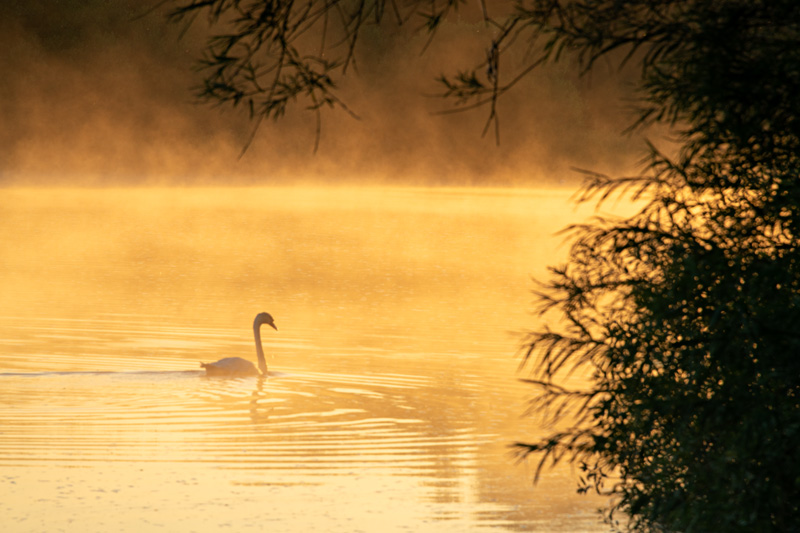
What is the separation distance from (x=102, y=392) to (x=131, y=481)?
386 cm

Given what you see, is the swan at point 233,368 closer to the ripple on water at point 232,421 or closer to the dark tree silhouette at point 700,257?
the ripple on water at point 232,421

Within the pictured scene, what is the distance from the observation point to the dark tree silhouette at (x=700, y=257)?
7262 millimetres

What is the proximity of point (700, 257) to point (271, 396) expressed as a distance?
7799mm

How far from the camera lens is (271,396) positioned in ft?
49.5

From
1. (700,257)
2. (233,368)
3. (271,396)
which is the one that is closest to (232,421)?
(271,396)

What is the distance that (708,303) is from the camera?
26.8 feet

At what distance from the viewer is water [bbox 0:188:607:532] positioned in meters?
10.3

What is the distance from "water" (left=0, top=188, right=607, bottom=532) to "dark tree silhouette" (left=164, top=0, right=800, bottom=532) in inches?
69.6

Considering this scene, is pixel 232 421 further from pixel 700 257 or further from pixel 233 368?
pixel 700 257

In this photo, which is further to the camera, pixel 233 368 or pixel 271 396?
pixel 233 368

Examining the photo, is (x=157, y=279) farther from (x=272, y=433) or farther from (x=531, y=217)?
(x=531, y=217)

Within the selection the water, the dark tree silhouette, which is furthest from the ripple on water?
the dark tree silhouette

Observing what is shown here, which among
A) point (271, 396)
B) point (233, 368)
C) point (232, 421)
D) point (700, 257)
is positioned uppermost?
point (700, 257)

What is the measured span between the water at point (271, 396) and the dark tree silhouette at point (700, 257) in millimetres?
1767
